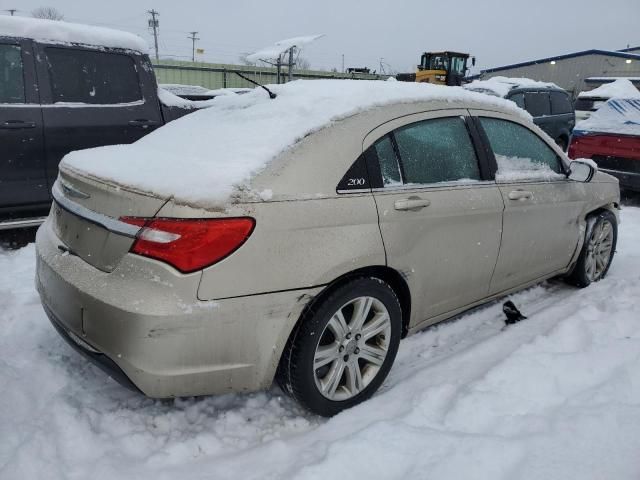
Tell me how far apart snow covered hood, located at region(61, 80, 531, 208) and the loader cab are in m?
21.1

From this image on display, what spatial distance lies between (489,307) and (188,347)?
2.52m

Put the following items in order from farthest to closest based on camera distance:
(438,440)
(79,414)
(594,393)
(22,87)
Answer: (22,87) → (594,393) → (79,414) → (438,440)

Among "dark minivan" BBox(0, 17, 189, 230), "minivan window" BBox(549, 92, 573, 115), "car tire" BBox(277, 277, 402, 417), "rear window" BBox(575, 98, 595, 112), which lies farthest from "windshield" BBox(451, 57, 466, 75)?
"car tire" BBox(277, 277, 402, 417)

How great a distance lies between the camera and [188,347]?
204 cm

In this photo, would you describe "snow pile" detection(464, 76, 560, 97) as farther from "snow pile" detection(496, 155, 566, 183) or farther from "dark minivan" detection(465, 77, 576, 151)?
"snow pile" detection(496, 155, 566, 183)

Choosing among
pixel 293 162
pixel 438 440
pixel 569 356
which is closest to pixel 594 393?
pixel 569 356

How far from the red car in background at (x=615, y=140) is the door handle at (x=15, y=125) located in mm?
7072

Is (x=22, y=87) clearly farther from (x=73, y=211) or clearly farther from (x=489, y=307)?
(x=489, y=307)

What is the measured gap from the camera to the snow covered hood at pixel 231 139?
2117 millimetres

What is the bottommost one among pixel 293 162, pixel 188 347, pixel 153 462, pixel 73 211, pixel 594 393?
pixel 153 462

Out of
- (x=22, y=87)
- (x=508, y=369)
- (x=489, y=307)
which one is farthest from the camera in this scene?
(x=22, y=87)

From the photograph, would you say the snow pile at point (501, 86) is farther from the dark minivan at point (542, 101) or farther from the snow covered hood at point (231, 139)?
the snow covered hood at point (231, 139)

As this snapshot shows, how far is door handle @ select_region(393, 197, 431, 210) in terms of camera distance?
257 cm

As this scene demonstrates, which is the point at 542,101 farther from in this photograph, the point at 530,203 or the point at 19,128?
the point at 19,128
